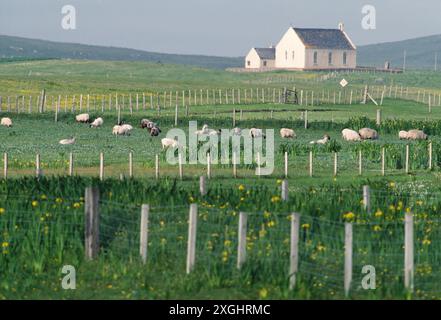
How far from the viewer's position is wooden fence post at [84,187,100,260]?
24125 millimetres

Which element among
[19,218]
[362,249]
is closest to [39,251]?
[19,218]

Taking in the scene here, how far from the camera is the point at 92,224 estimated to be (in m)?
24.2

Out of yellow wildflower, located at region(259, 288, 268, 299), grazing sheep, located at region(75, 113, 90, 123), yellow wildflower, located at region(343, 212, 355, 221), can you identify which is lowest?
yellow wildflower, located at region(259, 288, 268, 299)

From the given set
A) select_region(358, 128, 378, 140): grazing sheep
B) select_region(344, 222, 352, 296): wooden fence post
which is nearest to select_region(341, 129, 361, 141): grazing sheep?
select_region(358, 128, 378, 140): grazing sheep

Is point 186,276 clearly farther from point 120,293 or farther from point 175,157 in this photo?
point 175,157

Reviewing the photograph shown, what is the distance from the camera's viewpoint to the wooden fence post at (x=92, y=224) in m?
24.1

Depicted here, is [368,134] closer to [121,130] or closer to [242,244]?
[121,130]

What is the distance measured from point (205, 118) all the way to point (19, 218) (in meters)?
49.7

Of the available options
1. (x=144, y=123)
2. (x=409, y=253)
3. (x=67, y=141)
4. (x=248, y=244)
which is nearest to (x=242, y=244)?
(x=248, y=244)

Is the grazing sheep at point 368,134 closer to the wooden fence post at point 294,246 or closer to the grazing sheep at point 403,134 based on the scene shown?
the grazing sheep at point 403,134

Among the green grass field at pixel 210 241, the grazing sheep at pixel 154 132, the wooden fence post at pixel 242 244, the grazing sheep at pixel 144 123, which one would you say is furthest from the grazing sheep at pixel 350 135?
the wooden fence post at pixel 242 244

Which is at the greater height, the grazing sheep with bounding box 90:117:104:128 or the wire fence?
the grazing sheep with bounding box 90:117:104:128

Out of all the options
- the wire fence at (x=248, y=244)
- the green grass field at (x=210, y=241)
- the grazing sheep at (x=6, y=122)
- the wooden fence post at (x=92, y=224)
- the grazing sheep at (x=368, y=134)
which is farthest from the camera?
the grazing sheep at (x=6, y=122)

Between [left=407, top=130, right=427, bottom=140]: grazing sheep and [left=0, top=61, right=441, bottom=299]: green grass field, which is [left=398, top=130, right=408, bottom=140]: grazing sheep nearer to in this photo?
[left=407, top=130, right=427, bottom=140]: grazing sheep
